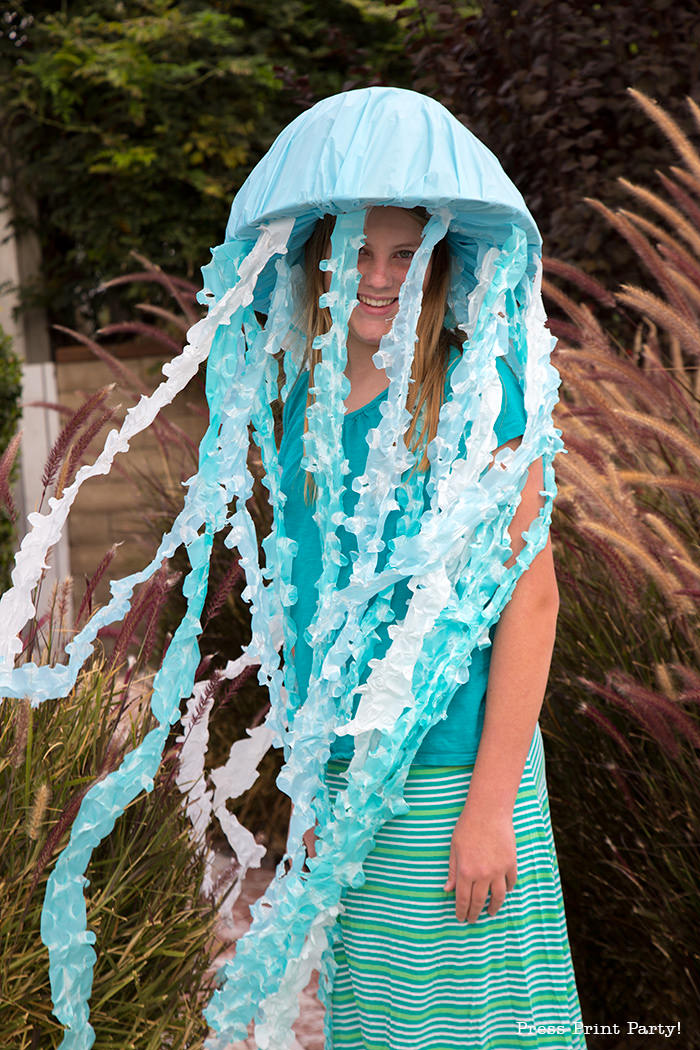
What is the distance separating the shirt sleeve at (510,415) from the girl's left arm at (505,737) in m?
0.06

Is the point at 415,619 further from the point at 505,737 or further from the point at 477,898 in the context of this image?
the point at 477,898

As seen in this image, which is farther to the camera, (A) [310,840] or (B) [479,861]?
(A) [310,840]

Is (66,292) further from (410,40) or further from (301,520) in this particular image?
(301,520)

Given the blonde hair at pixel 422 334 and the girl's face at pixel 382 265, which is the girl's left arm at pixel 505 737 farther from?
the girl's face at pixel 382 265

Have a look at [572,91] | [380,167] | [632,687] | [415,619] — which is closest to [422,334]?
[380,167]

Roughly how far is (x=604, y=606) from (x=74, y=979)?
1316 millimetres

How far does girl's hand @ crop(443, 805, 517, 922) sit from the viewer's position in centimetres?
134

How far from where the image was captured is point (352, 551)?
144cm

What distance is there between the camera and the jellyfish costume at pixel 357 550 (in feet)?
4.35

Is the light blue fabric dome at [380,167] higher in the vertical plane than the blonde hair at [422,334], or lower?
higher

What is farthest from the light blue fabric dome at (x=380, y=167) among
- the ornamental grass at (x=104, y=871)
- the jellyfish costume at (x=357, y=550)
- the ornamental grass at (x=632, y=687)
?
the ornamental grass at (x=632, y=687)

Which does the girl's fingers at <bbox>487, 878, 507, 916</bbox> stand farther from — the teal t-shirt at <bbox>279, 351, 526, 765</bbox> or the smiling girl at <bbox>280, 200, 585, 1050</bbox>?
the teal t-shirt at <bbox>279, 351, 526, 765</bbox>

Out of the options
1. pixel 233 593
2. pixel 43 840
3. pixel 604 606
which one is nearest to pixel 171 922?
pixel 43 840

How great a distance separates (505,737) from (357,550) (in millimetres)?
339
